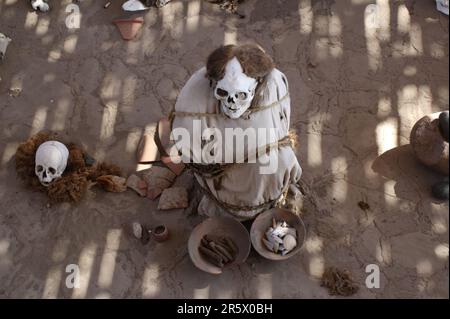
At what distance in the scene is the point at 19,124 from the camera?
4199mm

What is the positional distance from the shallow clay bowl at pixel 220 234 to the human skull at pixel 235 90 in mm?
826

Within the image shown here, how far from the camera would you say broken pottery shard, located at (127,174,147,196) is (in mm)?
3786

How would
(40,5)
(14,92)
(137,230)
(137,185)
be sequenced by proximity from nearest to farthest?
(137,230)
(137,185)
(14,92)
(40,5)

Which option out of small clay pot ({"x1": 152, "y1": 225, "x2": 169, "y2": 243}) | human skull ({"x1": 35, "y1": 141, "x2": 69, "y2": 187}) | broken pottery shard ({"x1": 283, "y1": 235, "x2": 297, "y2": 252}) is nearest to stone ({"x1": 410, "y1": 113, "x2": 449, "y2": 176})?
broken pottery shard ({"x1": 283, "y1": 235, "x2": 297, "y2": 252})

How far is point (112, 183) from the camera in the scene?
3758 millimetres

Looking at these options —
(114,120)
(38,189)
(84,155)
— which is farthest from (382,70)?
(38,189)

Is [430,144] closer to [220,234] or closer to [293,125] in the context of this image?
[293,125]

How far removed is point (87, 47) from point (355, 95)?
2379 mm

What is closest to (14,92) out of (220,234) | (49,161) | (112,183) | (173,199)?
(49,161)

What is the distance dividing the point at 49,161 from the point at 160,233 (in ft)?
3.10

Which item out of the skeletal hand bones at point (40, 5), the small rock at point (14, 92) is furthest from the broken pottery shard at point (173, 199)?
the skeletal hand bones at point (40, 5)

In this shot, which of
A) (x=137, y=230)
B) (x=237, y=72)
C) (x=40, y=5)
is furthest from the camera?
(x=40, y=5)

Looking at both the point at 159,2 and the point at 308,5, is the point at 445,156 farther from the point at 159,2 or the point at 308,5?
the point at 159,2

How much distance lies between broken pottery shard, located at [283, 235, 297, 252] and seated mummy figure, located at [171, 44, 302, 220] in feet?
1.00
